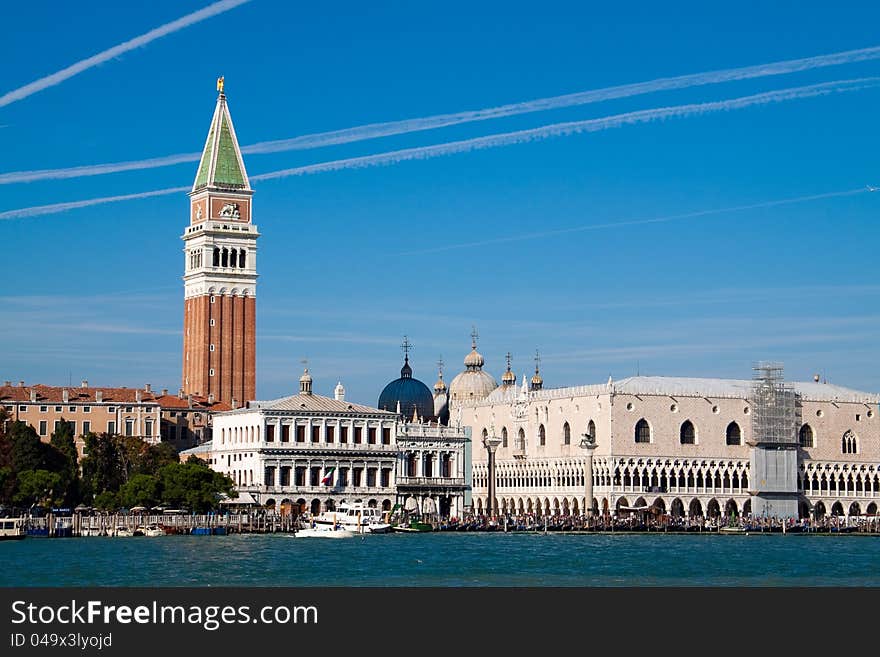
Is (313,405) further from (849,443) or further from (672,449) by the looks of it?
(849,443)

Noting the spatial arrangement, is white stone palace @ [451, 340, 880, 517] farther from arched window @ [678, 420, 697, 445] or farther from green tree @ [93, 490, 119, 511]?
green tree @ [93, 490, 119, 511]

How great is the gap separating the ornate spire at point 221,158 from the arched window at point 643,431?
117 ft

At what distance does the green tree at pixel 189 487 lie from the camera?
321ft

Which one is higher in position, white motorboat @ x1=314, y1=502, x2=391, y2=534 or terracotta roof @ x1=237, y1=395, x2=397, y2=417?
terracotta roof @ x1=237, y1=395, x2=397, y2=417

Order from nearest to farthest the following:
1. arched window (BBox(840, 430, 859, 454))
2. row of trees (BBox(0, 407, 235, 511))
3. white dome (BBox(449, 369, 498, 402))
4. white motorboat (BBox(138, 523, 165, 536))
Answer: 1. white motorboat (BBox(138, 523, 165, 536))
2. row of trees (BBox(0, 407, 235, 511))
3. arched window (BBox(840, 430, 859, 454))
4. white dome (BBox(449, 369, 498, 402))

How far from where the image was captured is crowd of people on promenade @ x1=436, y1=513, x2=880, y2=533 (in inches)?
4195

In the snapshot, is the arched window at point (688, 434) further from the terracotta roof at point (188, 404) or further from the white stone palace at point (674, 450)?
the terracotta roof at point (188, 404)

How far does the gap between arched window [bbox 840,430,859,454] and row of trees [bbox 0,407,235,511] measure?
152 feet

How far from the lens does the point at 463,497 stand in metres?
117

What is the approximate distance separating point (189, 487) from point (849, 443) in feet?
166

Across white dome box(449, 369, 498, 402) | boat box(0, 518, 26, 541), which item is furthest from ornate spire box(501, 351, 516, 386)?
boat box(0, 518, 26, 541)

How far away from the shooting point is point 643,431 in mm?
120000
